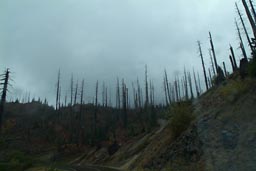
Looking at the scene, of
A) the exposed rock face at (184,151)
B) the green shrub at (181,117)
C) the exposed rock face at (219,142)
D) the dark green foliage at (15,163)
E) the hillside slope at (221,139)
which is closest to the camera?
the exposed rock face at (219,142)

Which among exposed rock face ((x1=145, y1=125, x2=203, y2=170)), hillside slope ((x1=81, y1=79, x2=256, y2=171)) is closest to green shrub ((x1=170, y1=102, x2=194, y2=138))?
hillside slope ((x1=81, y1=79, x2=256, y2=171))

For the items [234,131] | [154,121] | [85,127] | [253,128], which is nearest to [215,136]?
[234,131]

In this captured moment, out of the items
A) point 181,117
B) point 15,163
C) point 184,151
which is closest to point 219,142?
point 184,151

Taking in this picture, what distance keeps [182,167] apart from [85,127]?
2202 inches

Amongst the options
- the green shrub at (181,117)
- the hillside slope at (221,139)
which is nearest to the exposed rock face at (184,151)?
the hillside slope at (221,139)

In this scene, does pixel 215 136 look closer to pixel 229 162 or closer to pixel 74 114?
pixel 229 162

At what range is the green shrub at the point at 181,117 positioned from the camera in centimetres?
2016

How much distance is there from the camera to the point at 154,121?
50750 mm

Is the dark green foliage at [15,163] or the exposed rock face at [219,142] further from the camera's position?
the dark green foliage at [15,163]

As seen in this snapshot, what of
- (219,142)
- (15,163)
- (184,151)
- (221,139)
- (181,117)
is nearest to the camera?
(219,142)

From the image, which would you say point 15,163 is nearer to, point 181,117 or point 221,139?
point 181,117

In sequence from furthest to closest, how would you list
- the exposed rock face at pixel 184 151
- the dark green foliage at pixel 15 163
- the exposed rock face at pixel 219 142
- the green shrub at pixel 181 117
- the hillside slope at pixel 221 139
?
the dark green foliage at pixel 15 163 < the green shrub at pixel 181 117 < the exposed rock face at pixel 184 151 < the hillside slope at pixel 221 139 < the exposed rock face at pixel 219 142

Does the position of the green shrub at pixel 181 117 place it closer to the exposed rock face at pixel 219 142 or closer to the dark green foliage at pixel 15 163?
the exposed rock face at pixel 219 142

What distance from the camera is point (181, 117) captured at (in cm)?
2033
